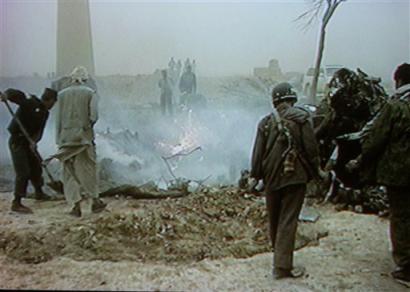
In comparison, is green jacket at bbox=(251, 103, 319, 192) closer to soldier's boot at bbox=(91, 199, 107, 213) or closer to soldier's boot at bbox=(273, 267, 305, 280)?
soldier's boot at bbox=(273, 267, 305, 280)

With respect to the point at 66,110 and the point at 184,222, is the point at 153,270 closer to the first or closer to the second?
the point at 184,222

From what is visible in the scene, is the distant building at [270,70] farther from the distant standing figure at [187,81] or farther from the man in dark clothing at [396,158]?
the man in dark clothing at [396,158]

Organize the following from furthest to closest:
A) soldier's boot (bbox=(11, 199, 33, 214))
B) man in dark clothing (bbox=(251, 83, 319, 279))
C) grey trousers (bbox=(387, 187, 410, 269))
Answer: soldier's boot (bbox=(11, 199, 33, 214)) < grey trousers (bbox=(387, 187, 410, 269)) < man in dark clothing (bbox=(251, 83, 319, 279))

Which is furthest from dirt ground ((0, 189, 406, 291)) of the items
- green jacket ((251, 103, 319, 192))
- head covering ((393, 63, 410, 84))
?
head covering ((393, 63, 410, 84))

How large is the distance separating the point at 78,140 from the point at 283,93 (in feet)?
3.45

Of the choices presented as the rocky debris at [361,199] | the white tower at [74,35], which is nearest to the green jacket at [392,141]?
the rocky debris at [361,199]

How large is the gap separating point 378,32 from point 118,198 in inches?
63.4

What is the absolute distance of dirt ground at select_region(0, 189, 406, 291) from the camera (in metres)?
2.30

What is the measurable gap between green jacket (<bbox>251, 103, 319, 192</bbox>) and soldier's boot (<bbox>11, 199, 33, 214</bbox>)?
3.82ft

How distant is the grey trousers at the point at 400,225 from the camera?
2.34 metres

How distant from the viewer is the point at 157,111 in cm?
249

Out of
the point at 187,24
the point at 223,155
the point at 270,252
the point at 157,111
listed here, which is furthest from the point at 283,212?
the point at 187,24

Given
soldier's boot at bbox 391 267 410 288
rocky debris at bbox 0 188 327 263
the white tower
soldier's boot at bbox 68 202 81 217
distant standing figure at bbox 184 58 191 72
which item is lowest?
soldier's boot at bbox 391 267 410 288

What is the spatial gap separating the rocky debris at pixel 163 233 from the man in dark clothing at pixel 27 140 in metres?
0.19
